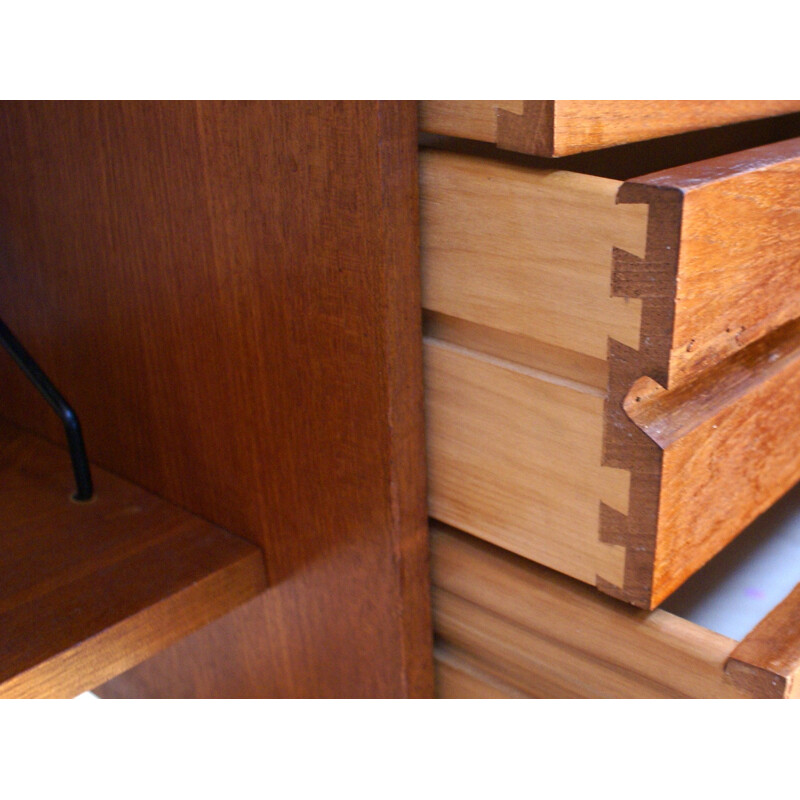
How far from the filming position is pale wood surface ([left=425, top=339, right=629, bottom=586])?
518mm

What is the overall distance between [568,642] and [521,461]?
0.13 metres

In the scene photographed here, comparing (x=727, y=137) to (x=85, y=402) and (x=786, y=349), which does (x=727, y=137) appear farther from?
(x=85, y=402)

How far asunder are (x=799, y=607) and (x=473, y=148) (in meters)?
0.34

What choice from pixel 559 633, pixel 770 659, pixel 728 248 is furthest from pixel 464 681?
pixel 728 248

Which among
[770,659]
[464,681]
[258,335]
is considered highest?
[258,335]

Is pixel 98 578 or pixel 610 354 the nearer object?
pixel 610 354

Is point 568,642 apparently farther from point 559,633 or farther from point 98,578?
point 98,578

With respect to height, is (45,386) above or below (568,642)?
above

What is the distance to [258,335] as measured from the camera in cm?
60

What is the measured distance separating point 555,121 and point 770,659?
30 cm

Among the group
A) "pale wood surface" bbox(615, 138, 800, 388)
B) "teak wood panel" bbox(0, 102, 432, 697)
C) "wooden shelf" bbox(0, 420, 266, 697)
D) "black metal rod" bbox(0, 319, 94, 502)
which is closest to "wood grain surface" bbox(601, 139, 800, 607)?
"pale wood surface" bbox(615, 138, 800, 388)

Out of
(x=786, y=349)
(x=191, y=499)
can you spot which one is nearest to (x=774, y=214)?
(x=786, y=349)

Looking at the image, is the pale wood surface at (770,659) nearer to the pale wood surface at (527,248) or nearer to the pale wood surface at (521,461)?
the pale wood surface at (521,461)

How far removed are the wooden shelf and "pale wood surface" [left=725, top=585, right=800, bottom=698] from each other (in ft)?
1.08
